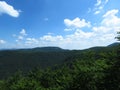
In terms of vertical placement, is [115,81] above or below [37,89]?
above

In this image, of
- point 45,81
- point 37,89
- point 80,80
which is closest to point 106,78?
point 80,80

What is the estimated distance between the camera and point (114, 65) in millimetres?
31828

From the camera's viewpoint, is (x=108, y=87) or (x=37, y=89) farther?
(x=37, y=89)

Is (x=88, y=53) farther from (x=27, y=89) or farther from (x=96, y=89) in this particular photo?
(x=96, y=89)

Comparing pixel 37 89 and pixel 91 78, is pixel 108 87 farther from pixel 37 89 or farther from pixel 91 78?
pixel 37 89

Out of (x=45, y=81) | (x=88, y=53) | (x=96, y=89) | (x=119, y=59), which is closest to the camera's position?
(x=119, y=59)

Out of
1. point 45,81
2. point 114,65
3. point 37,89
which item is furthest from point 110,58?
point 45,81

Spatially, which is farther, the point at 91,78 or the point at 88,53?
the point at 88,53

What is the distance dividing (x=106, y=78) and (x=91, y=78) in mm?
3572

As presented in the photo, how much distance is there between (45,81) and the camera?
72.7m

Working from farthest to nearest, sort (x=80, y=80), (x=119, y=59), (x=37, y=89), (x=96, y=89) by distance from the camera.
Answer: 1. (x=37, y=89)
2. (x=80, y=80)
3. (x=96, y=89)
4. (x=119, y=59)

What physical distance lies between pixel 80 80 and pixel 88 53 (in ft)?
67.4

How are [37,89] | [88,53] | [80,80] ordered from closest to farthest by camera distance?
[80,80] < [37,89] < [88,53]

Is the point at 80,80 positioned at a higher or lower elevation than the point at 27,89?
higher
